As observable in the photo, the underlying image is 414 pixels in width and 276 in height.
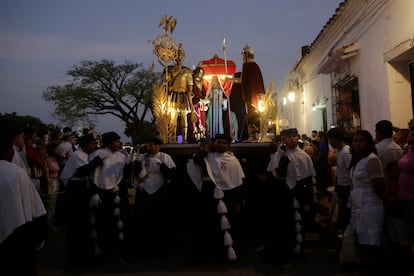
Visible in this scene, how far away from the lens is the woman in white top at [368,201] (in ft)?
12.9

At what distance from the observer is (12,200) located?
305cm

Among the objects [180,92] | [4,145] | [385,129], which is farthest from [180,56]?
[4,145]

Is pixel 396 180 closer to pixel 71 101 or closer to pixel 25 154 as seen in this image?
pixel 25 154

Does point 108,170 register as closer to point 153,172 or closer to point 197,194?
point 153,172

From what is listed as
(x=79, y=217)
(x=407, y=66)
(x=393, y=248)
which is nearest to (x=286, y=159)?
(x=393, y=248)

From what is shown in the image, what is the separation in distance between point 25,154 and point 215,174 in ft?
11.3

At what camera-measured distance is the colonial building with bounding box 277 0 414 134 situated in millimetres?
8445

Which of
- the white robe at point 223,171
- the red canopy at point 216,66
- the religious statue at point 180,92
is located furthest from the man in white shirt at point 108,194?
the red canopy at point 216,66

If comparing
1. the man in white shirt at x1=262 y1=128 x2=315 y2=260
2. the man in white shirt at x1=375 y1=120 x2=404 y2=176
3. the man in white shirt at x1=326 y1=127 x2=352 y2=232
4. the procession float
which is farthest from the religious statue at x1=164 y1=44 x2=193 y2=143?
the man in white shirt at x1=375 y1=120 x2=404 y2=176

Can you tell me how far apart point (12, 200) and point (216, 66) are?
7391 millimetres

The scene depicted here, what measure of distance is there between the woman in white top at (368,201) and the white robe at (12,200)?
125 inches

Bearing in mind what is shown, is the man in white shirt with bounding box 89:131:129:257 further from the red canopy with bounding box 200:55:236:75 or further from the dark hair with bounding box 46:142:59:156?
the red canopy with bounding box 200:55:236:75

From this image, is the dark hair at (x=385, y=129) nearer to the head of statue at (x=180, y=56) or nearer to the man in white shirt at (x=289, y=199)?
the man in white shirt at (x=289, y=199)

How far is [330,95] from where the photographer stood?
48.0 feet
